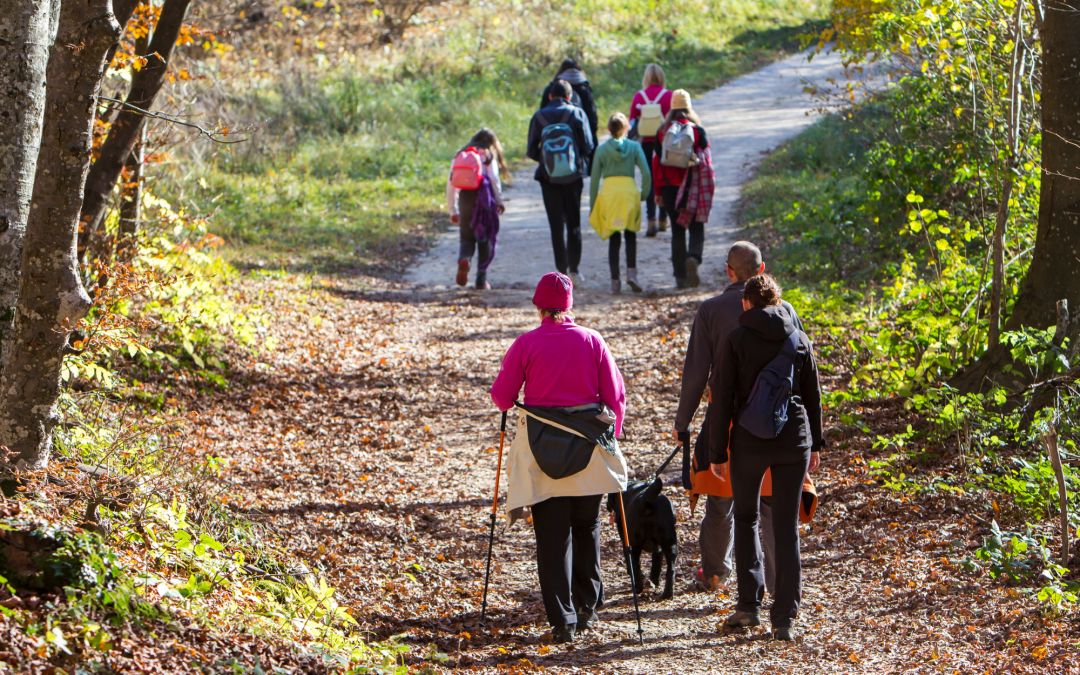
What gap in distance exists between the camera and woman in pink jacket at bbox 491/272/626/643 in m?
4.69

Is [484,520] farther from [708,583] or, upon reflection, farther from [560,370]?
[560,370]

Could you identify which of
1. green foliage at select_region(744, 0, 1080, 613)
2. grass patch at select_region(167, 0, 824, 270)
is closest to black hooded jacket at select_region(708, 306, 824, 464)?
green foliage at select_region(744, 0, 1080, 613)

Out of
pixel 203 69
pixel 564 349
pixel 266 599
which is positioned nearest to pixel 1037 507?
pixel 564 349

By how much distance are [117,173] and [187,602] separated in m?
4.71

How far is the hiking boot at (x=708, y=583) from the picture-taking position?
210 inches

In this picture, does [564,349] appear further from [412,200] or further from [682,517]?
[412,200]

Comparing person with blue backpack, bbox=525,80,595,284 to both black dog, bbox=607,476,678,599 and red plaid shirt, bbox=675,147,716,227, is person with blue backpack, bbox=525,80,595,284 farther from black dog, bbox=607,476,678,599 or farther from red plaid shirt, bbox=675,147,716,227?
black dog, bbox=607,476,678,599

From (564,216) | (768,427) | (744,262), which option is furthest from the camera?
(564,216)

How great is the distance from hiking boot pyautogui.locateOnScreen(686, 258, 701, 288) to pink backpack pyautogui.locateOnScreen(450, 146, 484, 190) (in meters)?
2.70

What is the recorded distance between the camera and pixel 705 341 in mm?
5012

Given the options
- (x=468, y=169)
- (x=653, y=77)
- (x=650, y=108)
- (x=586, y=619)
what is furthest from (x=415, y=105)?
(x=586, y=619)

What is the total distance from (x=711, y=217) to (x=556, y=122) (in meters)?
4.60

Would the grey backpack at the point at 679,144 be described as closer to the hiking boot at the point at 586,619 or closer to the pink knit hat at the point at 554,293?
the pink knit hat at the point at 554,293

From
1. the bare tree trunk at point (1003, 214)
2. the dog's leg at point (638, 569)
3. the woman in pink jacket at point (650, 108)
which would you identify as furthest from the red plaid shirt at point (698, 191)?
the dog's leg at point (638, 569)
